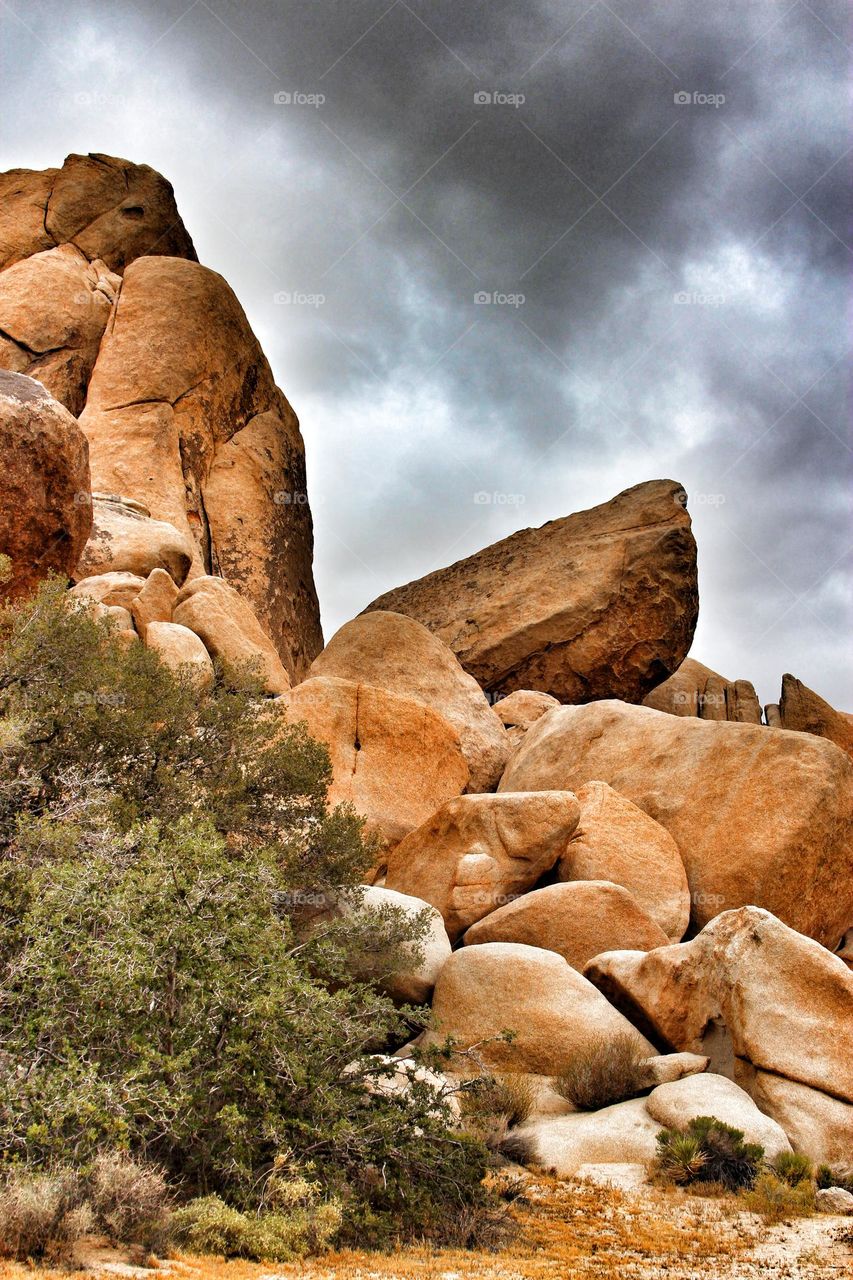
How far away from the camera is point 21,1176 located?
602cm

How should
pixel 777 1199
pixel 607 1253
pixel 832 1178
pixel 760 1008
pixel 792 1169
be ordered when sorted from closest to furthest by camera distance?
pixel 607 1253, pixel 777 1199, pixel 792 1169, pixel 832 1178, pixel 760 1008

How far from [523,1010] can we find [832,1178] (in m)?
3.77

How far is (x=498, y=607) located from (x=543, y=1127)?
61.8 ft

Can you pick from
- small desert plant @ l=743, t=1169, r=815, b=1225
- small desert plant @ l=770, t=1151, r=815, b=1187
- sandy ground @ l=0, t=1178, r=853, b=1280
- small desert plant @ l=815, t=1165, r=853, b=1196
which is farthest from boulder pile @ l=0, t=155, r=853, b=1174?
sandy ground @ l=0, t=1178, r=853, b=1280

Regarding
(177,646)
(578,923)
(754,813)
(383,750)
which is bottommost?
(578,923)

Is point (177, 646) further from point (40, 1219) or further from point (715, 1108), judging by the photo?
point (40, 1219)

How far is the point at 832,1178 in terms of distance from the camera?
9164 millimetres

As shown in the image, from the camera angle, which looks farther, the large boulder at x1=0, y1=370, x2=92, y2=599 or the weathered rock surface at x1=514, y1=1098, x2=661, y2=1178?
the large boulder at x1=0, y1=370, x2=92, y2=599

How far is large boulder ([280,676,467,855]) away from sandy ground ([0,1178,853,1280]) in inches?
374

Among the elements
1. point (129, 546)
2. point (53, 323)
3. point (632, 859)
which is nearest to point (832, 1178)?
point (632, 859)

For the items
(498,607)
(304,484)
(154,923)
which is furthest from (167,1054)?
(304,484)

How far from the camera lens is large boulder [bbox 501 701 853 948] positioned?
1550 centimetres

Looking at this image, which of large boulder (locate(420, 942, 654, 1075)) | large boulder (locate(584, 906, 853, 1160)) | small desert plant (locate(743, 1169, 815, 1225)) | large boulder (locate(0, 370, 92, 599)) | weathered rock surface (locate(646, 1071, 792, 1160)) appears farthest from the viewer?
large boulder (locate(0, 370, 92, 599))

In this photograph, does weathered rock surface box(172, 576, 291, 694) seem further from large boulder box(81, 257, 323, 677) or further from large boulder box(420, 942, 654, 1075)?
large boulder box(420, 942, 654, 1075)
